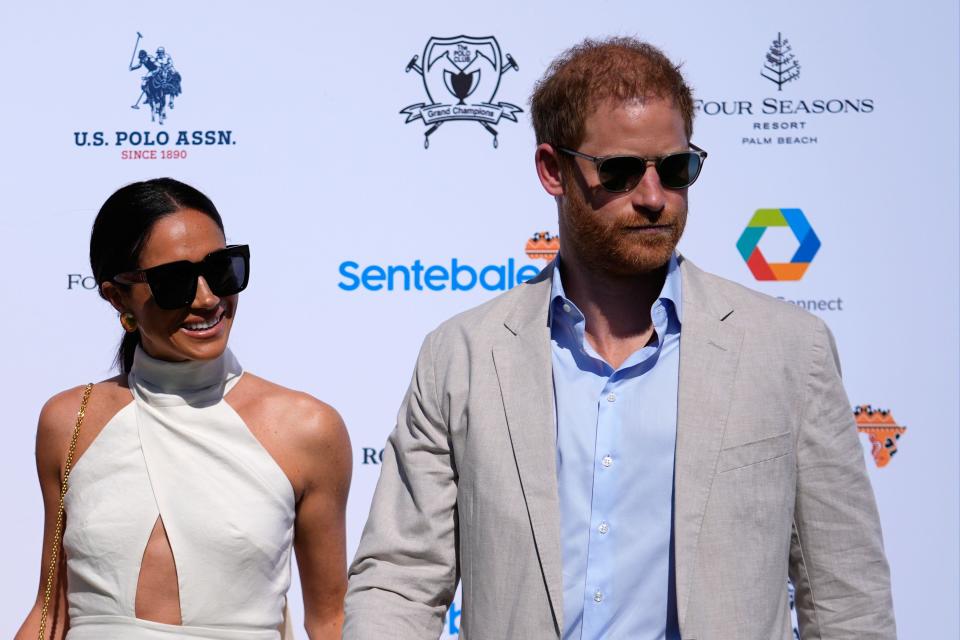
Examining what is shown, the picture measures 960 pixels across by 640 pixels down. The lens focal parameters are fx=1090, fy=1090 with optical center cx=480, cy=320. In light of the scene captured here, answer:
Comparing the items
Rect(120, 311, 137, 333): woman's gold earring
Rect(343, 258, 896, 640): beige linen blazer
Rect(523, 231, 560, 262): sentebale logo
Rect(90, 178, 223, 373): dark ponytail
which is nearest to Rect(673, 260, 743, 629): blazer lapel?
Rect(343, 258, 896, 640): beige linen blazer

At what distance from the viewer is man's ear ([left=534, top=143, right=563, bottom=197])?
6.98 feet

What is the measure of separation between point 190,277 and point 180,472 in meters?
0.47

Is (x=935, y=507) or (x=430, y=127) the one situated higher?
(x=430, y=127)

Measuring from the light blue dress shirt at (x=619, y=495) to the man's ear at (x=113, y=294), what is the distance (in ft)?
4.13

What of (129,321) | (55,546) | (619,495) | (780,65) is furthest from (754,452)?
(780,65)

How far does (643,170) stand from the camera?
194 centimetres

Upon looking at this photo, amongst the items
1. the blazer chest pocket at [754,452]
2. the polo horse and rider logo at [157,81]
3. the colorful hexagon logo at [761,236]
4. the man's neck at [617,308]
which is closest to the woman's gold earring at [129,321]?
the man's neck at [617,308]

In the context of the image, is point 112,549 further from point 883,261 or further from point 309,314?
point 883,261

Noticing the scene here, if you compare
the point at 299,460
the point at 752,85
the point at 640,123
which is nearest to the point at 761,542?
the point at 640,123

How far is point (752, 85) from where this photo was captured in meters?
4.04

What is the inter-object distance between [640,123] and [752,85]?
2.25 metres

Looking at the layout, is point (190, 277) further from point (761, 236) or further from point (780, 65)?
point (780, 65)

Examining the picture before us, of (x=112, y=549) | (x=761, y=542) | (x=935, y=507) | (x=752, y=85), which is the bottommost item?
(x=935, y=507)

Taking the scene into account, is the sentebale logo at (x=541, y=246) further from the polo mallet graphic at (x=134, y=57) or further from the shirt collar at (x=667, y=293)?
the shirt collar at (x=667, y=293)
